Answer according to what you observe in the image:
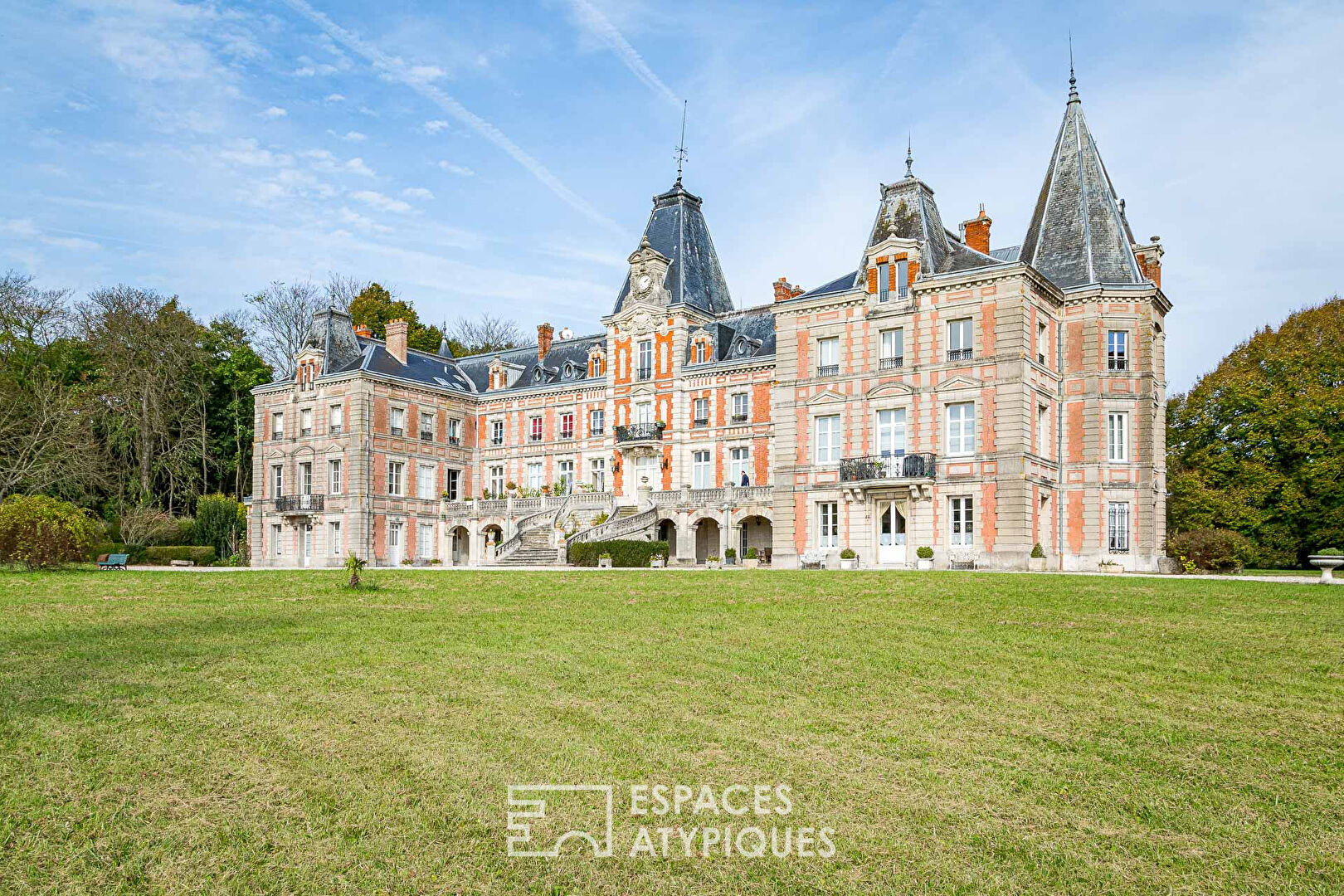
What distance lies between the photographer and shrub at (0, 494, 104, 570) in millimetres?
25484

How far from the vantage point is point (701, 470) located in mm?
39656

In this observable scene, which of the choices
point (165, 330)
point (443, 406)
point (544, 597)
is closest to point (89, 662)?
point (544, 597)

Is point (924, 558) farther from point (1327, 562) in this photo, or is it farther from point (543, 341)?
point (543, 341)

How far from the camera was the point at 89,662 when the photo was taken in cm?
1101

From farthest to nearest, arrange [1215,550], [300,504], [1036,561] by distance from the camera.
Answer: [300,504] → [1036,561] → [1215,550]

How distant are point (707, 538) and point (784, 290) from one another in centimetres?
969

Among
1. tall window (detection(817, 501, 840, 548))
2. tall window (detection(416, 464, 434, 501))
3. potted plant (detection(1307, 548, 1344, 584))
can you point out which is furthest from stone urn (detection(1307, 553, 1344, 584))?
tall window (detection(416, 464, 434, 501))

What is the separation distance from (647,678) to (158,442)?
44.2 metres

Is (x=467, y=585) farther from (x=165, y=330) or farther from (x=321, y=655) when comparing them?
(x=165, y=330)

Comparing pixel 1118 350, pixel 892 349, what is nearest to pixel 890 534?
pixel 892 349

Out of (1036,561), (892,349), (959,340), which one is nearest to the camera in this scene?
(1036,561)

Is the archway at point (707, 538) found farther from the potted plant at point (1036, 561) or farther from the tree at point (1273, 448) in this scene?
the tree at point (1273, 448)

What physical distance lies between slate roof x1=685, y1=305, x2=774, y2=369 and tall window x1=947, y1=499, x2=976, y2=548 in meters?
10.8

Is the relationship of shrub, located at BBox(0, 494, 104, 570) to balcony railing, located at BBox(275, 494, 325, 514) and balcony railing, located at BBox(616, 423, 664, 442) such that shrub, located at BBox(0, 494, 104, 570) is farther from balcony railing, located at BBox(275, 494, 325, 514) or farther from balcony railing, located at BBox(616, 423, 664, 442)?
balcony railing, located at BBox(616, 423, 664, 442)
